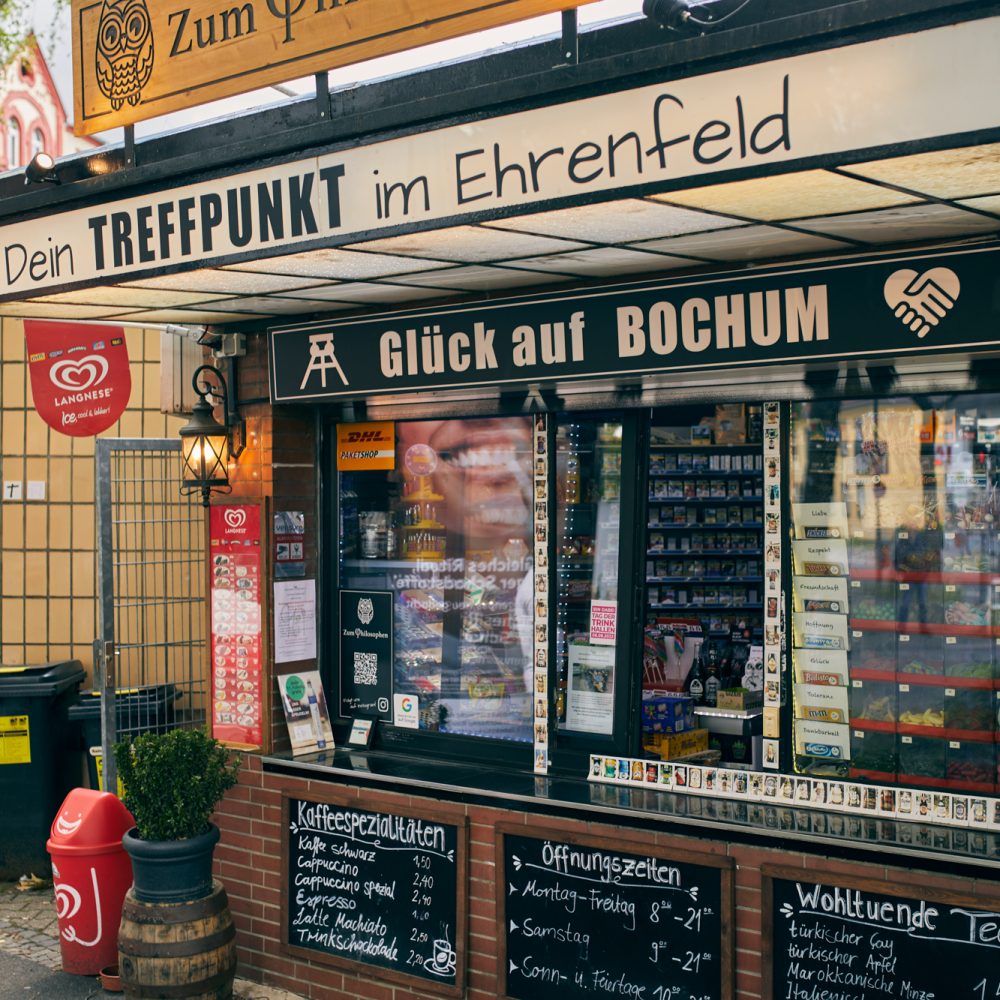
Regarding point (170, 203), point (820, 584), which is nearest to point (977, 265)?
point (820, 584)

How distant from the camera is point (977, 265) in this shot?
14.3 ft

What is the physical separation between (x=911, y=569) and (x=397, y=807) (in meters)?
2.63

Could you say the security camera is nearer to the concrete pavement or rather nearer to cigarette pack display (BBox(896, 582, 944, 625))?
cigarette pack display (BBox(896, 582, 944, 625))

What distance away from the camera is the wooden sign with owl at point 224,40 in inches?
171

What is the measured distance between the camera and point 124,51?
5398mm

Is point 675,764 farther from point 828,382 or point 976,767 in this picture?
point 828,382

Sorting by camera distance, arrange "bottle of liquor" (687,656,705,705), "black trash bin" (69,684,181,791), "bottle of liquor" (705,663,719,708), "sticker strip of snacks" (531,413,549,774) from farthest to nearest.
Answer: "bottle of liquor" (705,663,719,708)
"black trash bin" (69,684,181,791)
"bottle of liquor" (687,656,705,705)
"sticker strip of snacks" (531,413,549,774)

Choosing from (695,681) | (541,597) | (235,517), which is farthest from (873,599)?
(235,517)

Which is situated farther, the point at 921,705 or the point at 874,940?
the point at 921,705

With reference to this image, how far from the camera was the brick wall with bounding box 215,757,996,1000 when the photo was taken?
490cm

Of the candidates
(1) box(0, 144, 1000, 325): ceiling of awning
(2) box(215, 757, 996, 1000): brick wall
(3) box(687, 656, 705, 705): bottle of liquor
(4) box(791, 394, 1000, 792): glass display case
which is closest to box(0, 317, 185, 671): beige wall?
(1) box(0, 144, 1000, 325): ceiling of awning

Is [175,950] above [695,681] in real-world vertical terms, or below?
below

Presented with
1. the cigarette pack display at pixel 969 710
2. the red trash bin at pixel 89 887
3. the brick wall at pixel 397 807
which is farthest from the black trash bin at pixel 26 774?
the cigarette pack display at pixel 969 710

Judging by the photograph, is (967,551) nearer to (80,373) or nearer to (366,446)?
(366,446)
